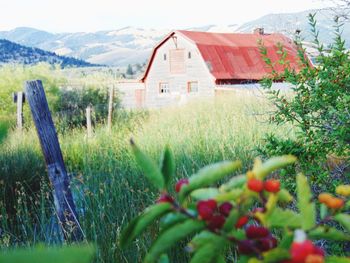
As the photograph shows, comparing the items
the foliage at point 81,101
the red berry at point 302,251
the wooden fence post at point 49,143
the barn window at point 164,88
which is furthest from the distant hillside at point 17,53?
the red berry at point 302,251

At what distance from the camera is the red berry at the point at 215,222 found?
0.85m

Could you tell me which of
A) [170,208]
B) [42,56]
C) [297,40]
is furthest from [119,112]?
[42,56]

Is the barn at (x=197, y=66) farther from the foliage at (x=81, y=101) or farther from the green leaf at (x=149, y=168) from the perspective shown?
the green leaf at (x=149, y=168)

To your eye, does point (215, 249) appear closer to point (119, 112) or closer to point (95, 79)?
point (119, 112)

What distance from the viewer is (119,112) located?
15430 millimetres

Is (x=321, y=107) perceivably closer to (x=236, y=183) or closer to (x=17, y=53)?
(x=236, y=183)

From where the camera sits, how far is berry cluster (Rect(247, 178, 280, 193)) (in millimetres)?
786

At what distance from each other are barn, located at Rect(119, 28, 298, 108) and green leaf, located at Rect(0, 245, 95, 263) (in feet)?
89.7

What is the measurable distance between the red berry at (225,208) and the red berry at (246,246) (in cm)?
7

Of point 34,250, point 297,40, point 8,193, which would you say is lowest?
point 8,193

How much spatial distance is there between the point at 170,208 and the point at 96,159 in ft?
18.1

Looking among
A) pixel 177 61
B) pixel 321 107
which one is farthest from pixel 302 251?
pixel 177 61

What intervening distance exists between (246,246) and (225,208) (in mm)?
81

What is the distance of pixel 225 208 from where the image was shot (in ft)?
2.95
